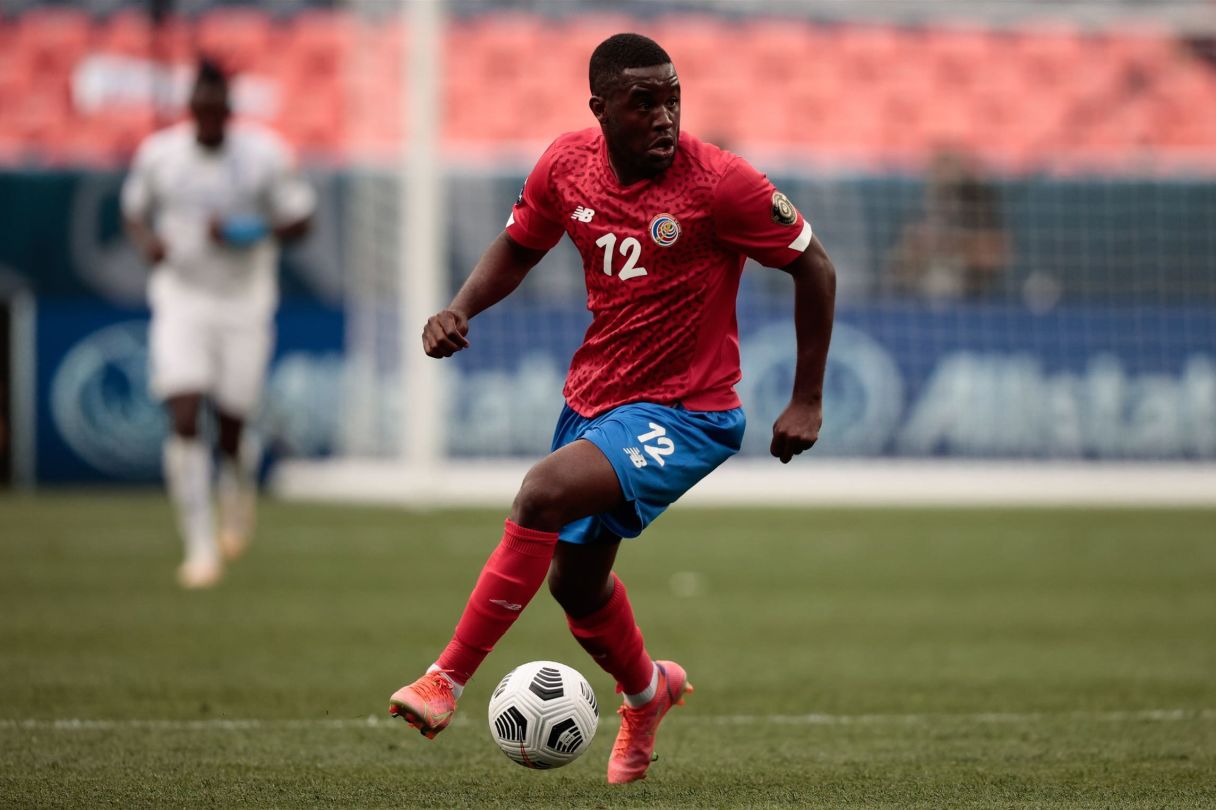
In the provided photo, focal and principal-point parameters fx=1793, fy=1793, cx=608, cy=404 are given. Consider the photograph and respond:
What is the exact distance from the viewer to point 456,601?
884 cm

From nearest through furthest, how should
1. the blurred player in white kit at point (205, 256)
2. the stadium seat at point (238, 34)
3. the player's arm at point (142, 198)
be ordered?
the blurred player in white kit at point (205, 256) → the player's arm at point (142, 198) → the stadium seat at point (238, 34)

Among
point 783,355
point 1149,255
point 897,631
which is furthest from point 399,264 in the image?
point 897,631

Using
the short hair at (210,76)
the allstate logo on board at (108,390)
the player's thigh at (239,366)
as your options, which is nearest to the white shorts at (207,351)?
the player's thigh at (239,366)

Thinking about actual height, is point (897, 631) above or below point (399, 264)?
below

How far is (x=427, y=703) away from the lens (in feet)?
14.0

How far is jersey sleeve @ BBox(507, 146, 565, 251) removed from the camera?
4.81m

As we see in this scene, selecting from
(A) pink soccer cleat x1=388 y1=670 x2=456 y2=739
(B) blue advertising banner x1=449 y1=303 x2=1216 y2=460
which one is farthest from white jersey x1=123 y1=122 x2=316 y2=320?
(A) pink soccer cleat x1=388 y1=670 x2=456 y2=739

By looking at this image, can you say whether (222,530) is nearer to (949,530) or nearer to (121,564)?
(121,564)

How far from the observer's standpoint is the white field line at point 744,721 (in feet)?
17.9

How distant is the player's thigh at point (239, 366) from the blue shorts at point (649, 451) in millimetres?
5392

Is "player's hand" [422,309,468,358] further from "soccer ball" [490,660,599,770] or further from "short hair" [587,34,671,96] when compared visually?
"soccer ball" [490,660,599,770]

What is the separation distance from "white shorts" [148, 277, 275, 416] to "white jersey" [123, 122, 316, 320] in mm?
54

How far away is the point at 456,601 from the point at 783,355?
6.21 meters

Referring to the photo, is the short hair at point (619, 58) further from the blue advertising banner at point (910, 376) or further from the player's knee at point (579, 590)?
the blue advertising banner at point (910, 376)
